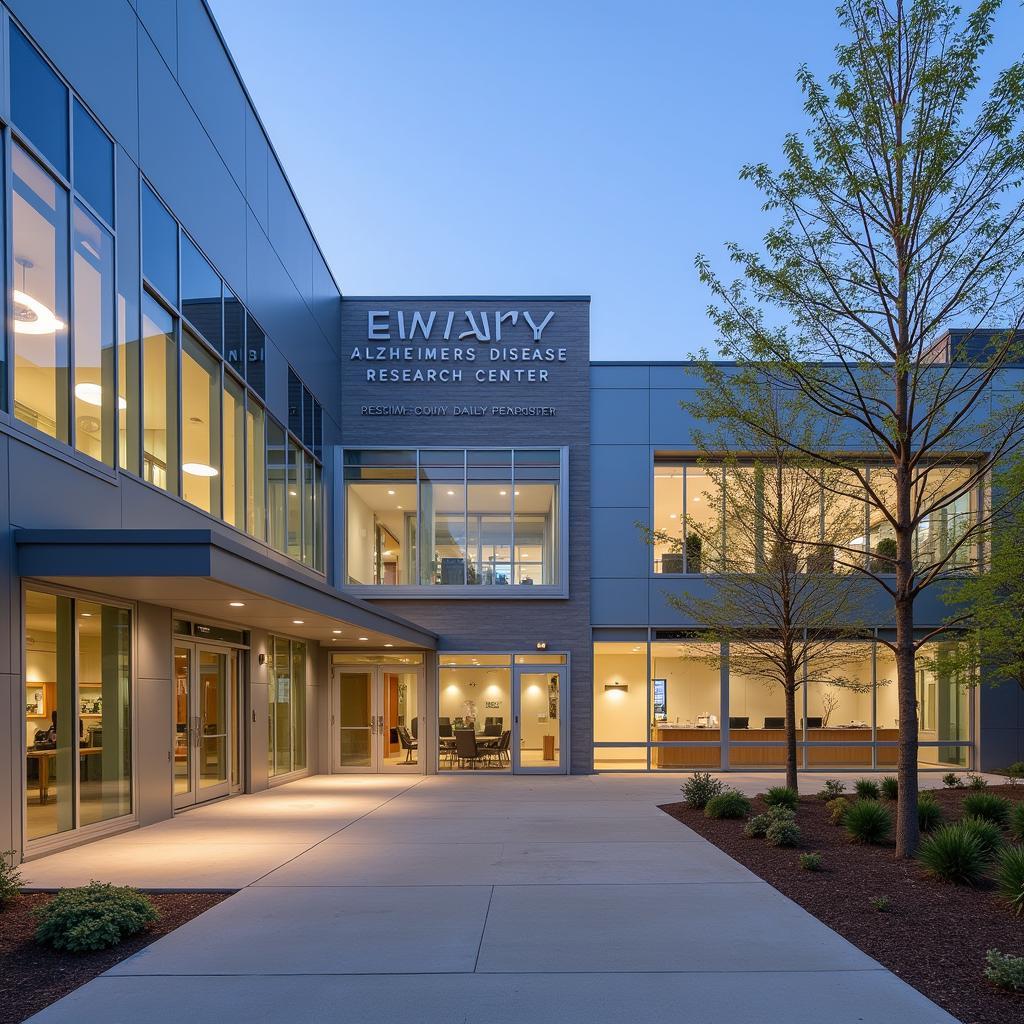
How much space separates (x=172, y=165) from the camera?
13.2 m

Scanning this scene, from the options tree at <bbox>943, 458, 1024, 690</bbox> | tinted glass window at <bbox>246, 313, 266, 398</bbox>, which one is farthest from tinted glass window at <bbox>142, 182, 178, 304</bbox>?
tree at <bbox>943, 458, 1024, 690</bbox>

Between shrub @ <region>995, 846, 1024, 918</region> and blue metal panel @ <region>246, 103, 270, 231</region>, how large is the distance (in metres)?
14.4

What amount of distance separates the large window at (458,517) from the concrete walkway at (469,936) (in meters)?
9.64

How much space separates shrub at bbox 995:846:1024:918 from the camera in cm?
771

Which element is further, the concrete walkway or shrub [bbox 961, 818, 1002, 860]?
shrub [bbox 961, 818, 1002, 860]

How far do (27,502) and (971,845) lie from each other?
30.6ft

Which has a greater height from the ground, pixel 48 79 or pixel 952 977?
pixel 48 79

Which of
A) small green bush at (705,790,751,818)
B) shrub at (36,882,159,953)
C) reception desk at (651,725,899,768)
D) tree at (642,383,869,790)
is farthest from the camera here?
reception desk at (651,725,899,768)

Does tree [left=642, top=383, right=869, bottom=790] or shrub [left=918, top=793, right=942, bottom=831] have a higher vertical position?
tree [left=642, top=383, right=869, bottom=790]

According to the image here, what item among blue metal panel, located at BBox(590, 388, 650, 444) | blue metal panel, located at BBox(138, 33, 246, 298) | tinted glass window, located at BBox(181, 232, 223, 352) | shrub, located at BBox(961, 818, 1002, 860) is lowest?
shrub, located at BBox(961, 818, 1002, 860)

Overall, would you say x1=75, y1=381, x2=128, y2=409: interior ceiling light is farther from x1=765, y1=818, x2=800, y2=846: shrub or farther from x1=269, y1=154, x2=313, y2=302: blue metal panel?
x1=765, y1=818, x2=800, y2=846: shrub

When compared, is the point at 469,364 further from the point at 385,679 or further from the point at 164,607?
the point at 164,607

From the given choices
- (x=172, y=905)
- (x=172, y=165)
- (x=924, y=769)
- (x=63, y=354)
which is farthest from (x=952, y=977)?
(x=924, y=769)

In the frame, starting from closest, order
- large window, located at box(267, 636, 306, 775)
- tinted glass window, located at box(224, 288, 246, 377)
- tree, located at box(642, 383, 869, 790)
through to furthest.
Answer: tree, located at box(642, 383, 869, 790), tinted glass window, located at box(224, 288, 246, 377), large window, located at box(267, 636, 306, 775)
